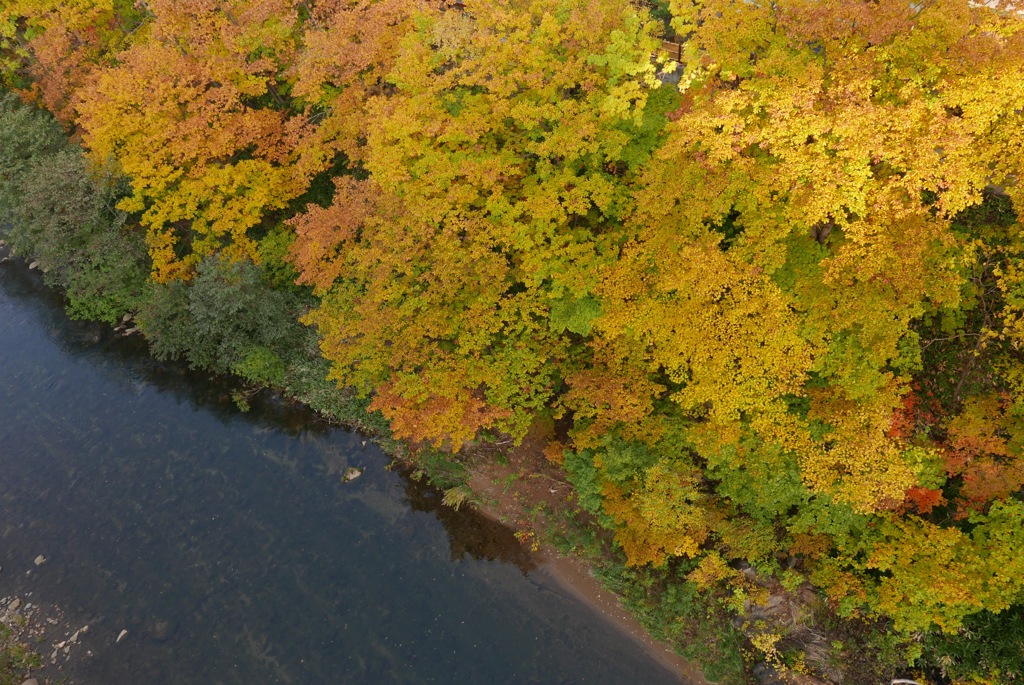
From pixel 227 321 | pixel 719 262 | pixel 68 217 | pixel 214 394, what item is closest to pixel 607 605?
pixel 719 262

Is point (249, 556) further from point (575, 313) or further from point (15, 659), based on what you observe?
point (575, 313)

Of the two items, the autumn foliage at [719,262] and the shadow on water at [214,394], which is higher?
the autumn foliage at [719,262]

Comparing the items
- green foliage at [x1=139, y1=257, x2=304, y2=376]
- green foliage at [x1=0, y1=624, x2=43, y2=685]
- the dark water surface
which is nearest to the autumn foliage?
green foliage at [x1=139, y1=257, x2=304, y2=376]

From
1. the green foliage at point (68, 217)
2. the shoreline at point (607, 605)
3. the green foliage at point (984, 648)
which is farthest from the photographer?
the green foliage at point (68, 217)

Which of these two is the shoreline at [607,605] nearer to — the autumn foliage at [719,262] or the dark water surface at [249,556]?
the dark water surface at [249,556]

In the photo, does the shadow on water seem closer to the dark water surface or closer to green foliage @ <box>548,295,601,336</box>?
the dark water surface

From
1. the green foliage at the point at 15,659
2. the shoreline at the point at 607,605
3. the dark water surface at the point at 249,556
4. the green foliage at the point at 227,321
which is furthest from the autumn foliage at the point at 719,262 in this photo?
the green foliage at the point at 15,659

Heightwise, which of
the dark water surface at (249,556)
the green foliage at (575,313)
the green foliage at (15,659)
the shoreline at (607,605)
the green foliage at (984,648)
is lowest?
the green foliage at (15,659)

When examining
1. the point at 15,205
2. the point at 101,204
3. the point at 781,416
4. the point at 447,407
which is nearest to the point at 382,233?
the point at 447,407
